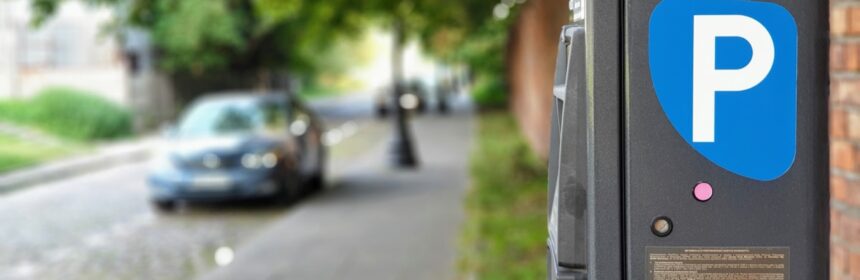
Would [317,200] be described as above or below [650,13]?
below

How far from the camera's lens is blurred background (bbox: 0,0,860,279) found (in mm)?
8680

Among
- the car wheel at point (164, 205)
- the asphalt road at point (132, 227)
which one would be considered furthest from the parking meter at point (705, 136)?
the car wheel at point (164, 205)

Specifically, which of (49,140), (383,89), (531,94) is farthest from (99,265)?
(383,89)

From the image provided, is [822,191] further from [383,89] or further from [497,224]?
[383,89]

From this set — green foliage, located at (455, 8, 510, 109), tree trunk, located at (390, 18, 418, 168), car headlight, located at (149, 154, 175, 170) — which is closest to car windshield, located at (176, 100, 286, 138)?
car headlight, located at (149, 154, 175, 170)

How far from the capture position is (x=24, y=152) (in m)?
19.9

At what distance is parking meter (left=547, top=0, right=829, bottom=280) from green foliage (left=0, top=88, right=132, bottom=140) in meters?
23.3

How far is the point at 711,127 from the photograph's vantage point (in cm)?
233

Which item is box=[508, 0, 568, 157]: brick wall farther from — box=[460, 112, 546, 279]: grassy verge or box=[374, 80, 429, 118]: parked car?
box=[374, 80, 429, 118]: parked car

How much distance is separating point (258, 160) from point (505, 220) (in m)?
3.68

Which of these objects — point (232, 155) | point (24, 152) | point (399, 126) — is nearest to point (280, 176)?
point (232, 155)

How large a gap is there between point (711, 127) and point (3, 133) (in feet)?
75.7

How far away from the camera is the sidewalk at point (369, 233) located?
8.65m

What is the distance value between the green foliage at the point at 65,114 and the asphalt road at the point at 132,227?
745 centimetres
